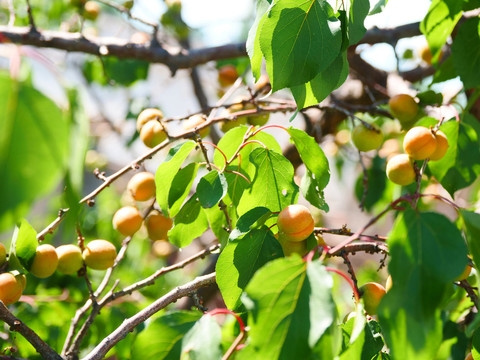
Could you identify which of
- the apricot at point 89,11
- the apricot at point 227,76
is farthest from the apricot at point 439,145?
the apricot at point 89,11

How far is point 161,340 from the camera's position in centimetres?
56

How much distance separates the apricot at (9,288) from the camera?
71 centimetres

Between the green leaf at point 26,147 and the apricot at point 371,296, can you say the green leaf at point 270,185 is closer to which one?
the apricot at point 371,296

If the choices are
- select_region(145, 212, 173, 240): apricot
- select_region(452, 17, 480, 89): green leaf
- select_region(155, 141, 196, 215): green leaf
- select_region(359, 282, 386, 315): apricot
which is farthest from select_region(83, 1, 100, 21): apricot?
select_region(359, 282, 386, 315): apricot

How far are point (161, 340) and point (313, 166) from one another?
349 millimetres

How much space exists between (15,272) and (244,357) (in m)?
0.42

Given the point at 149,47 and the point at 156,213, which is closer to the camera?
the point at 156,213

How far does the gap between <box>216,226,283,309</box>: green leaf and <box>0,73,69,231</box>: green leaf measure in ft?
1.08

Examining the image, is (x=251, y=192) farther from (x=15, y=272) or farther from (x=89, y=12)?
(x=89, y=12)

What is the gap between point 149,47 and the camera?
1297mm

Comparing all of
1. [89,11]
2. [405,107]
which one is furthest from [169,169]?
[89,11]

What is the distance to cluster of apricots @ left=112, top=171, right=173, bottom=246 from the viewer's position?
3.05 feet

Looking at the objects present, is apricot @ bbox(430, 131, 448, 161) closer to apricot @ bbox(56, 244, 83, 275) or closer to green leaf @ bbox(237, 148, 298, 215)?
green leaf @ bbox(237, 148, 298, 215)

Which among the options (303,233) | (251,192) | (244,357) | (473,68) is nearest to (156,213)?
(251,192)
